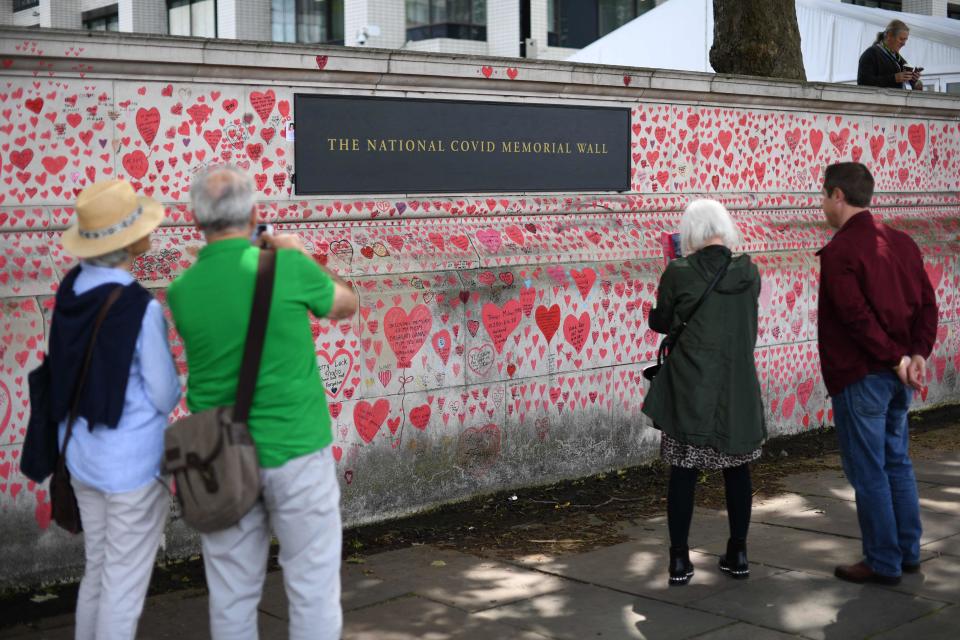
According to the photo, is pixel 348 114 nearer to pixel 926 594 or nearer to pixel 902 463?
pixel 902 463

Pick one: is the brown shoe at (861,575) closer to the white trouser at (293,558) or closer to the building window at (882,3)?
the white trouser at (293,558)

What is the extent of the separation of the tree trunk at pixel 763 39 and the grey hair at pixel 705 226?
17.3 ft

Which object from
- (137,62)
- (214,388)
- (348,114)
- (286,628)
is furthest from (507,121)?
(214,388)

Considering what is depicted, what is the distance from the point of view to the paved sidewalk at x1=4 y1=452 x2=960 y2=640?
4.62 metres

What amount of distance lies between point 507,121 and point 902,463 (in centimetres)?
302

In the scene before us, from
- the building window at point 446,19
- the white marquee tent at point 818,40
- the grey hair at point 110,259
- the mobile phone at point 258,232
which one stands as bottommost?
the grey hair at point 110,259

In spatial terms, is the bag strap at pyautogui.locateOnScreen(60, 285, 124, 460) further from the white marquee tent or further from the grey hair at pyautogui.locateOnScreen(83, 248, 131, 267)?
the white marquee tent

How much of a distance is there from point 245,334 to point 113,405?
0.50 metres

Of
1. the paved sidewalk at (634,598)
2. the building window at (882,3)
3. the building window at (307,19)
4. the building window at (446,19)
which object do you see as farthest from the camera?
the building window at (882,3)

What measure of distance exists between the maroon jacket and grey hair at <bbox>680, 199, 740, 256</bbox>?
41 cm

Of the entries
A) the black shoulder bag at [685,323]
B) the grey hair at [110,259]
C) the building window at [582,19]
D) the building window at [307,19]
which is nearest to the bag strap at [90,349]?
the grey hair at [110,259]

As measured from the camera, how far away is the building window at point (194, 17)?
Result: 31250 mm

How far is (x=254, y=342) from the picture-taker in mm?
3412

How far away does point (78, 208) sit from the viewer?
371cm
